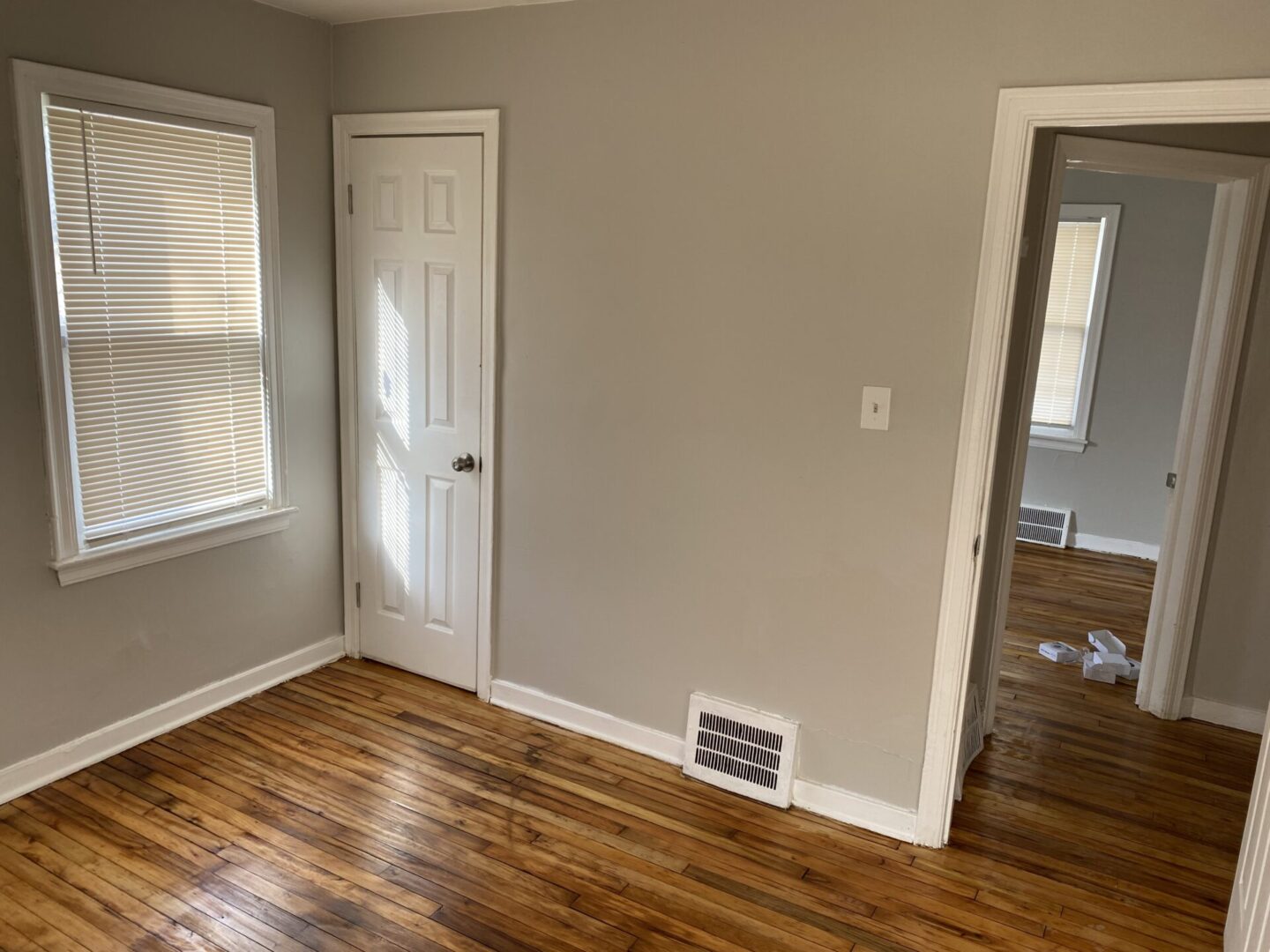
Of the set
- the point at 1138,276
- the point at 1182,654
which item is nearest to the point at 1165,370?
the point at 1138,276

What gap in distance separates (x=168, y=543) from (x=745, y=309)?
210cm

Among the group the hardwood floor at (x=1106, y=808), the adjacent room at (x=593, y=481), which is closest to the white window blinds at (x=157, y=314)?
the adjacent room at (x=593, y=481)

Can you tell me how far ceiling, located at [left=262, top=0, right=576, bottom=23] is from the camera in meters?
3.11

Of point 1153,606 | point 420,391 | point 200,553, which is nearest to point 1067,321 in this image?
point 1153,606

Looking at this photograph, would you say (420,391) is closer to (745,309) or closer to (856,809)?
(745,309)

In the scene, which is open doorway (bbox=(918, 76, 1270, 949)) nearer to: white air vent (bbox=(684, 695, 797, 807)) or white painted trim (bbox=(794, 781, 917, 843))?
white painted trim (bbox=(794, 781, 917, 843))

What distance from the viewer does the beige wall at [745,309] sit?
2.51 m

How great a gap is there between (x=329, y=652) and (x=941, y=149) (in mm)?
3026

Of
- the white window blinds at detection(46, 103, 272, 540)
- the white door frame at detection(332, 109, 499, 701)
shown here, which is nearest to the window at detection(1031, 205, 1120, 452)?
the white door frame at detection(332, 109, 499, 701)

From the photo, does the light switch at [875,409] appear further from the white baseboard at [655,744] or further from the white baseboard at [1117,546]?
the white baseboard at [1117,546]

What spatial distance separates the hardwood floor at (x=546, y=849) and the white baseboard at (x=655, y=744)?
0.05 m

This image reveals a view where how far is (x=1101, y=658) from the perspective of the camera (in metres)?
4.17

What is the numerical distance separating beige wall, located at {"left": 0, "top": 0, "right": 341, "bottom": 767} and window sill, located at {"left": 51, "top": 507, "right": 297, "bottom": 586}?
5cm

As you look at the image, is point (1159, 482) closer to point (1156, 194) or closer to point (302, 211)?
point (1156, 194)
